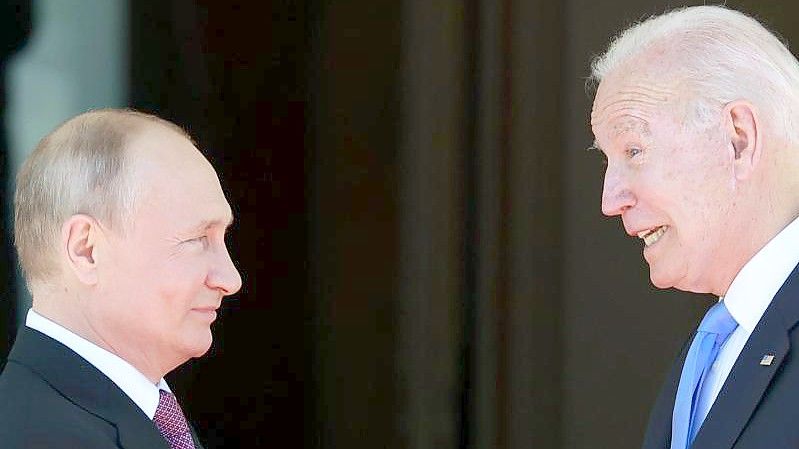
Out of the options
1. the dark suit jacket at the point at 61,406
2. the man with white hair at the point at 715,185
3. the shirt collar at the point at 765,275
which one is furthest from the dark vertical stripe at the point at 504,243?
the dark suit jacket at the point at 61,406

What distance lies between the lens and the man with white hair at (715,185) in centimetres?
191

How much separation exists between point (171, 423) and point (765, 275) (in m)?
0.96

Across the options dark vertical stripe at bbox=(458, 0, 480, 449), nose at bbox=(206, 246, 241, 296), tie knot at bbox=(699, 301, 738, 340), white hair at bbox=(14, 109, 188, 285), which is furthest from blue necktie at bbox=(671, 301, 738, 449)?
dark vertical stripe at bbox=(458, 0, 480, 449)

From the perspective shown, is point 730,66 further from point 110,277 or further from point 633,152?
point 110,277

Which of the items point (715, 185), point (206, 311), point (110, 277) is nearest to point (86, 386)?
point (110, 277)

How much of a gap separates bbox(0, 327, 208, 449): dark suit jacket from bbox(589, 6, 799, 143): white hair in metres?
0.99

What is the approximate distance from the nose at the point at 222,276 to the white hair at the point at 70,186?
20cm

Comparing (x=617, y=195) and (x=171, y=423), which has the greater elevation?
(x=617, y=195)

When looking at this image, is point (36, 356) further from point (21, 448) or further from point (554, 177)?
point (554, 177)

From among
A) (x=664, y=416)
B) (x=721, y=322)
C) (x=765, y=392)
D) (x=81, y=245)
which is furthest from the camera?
(x=664, y=416)

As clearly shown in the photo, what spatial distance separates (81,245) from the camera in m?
1.94

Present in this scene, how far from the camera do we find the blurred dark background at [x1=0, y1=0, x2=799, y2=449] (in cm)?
323

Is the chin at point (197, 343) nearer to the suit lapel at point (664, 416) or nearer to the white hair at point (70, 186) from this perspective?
the white hair at point (70, 186)

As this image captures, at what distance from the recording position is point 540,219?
10.7ft
